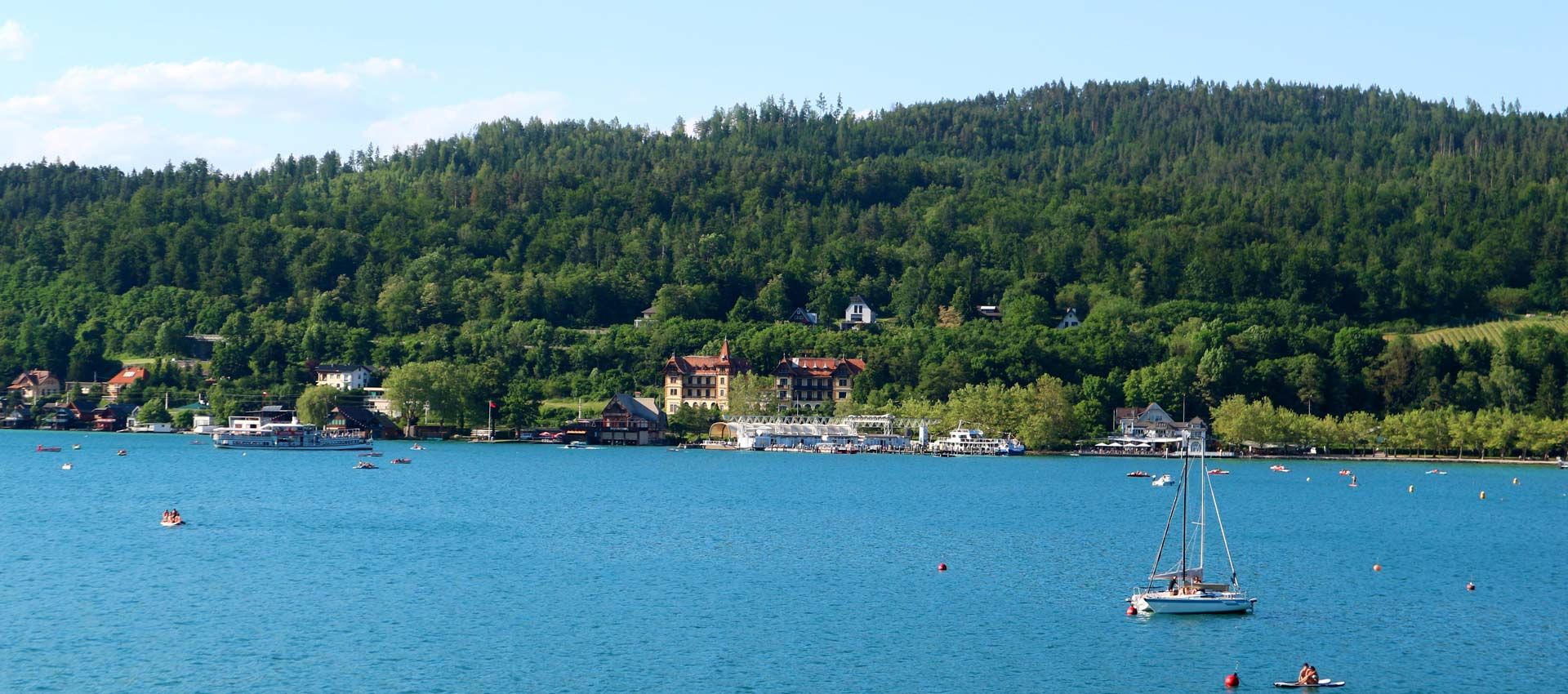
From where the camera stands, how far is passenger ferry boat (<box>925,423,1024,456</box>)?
130875mm

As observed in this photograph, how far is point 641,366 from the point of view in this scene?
159125 mm

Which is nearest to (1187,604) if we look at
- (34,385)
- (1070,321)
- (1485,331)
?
(1070,321)

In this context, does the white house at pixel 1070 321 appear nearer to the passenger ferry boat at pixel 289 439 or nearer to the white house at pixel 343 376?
the white house at pixel 343 376

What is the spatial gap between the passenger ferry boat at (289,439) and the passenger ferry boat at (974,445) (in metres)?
43.0

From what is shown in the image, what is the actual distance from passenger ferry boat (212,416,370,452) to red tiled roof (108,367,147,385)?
1453 inches

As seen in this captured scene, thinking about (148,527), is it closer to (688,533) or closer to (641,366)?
(688,533)

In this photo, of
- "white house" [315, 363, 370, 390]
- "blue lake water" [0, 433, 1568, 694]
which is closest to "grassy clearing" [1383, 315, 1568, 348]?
"blue lake water" [0, 433, 1568, 694]

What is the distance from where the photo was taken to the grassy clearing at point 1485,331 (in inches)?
6181

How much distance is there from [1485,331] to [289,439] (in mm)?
108471

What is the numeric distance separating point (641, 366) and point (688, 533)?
96.8 meters

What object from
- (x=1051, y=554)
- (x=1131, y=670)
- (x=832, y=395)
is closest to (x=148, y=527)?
(x=1051, y=554)

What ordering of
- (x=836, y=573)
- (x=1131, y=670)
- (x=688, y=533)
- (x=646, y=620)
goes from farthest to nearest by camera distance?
1. (x=688, y=533)
2. (x=836, y=573)
3. (x=646, y=620)
4. (x=1131, y=670)

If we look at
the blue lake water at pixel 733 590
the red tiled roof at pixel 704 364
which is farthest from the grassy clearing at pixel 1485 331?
the blue lake water at pixel 733 590

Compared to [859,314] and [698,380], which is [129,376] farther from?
[859,314]
